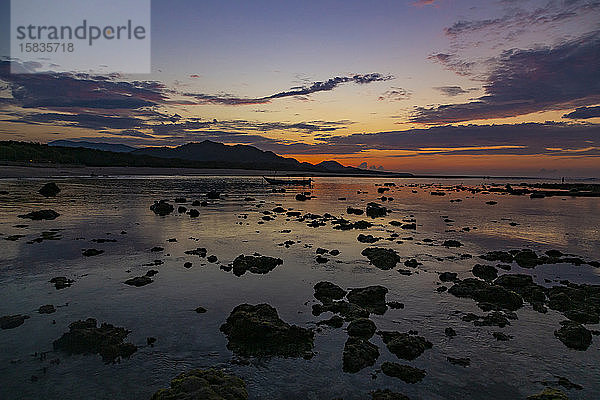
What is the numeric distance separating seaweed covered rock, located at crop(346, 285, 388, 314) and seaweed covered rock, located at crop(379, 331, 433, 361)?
2446mm

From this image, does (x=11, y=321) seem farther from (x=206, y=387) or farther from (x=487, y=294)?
(x=487, y=294)

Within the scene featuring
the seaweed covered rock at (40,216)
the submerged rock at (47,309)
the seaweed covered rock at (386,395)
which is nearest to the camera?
the seaweed covered rock at (386,395)

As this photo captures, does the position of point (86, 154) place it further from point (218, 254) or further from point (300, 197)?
point (218, 254)

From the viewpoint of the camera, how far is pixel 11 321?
12023 millimetres

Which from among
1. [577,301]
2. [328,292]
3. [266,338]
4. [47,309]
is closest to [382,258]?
[328,292]

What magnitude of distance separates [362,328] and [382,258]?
10045 millimetres

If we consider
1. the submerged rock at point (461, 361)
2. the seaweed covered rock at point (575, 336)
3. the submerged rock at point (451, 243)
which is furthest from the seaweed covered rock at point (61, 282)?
the submerged rock at point (451, 243)

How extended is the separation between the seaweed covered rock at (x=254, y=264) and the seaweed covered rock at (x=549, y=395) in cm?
1333

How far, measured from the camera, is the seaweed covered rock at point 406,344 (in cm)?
1094

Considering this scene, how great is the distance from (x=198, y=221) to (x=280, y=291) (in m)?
22.2

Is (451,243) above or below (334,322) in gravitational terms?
above

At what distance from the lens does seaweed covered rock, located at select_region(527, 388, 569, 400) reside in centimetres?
854

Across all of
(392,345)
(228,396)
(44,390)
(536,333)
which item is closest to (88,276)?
(44,390)

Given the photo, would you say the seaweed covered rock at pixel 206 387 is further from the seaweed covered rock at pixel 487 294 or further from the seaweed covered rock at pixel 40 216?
the seaweed covered rock at pixel 40 216
